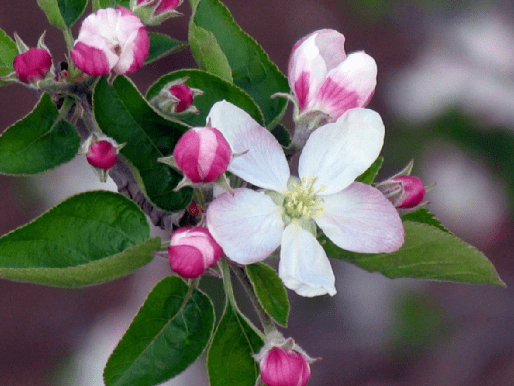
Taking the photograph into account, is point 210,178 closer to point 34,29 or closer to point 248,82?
point 248,82

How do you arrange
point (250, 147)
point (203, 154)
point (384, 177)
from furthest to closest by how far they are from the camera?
point (384, 177) < point (250, 147) < point (203, 154)

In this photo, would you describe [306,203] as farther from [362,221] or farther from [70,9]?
[70,9]

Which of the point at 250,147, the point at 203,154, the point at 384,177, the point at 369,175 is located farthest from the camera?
the point at 384,177

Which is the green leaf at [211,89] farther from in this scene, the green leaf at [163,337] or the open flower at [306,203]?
the green leaf at [163,337]

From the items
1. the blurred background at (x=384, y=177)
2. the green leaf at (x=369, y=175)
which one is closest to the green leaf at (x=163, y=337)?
the green leaf at (x=369, y=175)

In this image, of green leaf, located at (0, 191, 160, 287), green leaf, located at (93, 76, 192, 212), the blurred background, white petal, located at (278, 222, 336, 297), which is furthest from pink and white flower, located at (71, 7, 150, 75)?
the blurred background

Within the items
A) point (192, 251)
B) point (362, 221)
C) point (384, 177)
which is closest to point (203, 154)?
point (192, 251)
